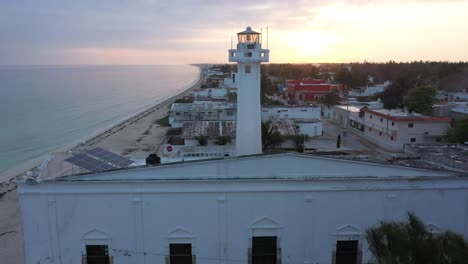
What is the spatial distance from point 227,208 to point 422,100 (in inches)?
1478

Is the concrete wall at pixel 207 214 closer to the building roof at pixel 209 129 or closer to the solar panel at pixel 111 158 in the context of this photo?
the solar panel at pixel 111 158

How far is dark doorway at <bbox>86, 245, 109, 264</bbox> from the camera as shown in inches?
455

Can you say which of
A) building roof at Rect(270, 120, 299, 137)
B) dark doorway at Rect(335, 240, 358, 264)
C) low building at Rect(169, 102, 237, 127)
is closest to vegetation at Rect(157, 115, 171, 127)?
low building at Rect(169, 102, 237, 127)

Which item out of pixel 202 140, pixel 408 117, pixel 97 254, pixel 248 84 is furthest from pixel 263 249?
pixel 408 117

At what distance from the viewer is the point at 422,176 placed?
11.8m

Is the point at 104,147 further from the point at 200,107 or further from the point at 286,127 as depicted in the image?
the point at 286,127

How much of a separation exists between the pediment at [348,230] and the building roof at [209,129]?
18.7 meters

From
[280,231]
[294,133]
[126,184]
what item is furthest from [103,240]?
[294,133]

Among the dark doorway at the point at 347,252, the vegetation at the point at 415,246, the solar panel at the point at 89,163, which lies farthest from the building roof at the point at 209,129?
the vegetation at the point at 415,246

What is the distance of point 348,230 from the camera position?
11.7m

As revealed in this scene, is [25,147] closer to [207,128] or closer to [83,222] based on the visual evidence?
[207,128]

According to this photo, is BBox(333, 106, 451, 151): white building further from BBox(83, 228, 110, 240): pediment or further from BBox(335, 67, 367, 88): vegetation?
BBox(335, 67, 367, 88): vegetation

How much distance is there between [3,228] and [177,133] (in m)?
22.6

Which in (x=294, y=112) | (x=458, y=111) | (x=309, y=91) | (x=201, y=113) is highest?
(x=309, y=91)
